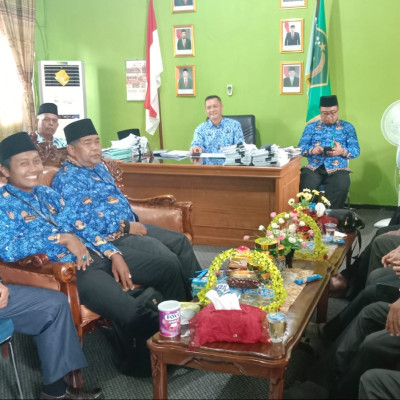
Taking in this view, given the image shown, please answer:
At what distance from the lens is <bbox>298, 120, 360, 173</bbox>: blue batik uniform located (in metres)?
4.55

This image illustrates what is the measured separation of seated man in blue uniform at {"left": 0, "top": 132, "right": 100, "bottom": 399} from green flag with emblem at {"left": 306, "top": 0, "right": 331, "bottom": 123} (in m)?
3.51

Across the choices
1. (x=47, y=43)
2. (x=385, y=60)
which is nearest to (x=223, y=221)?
(x=385, y=60)

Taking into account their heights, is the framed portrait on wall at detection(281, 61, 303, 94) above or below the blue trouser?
above

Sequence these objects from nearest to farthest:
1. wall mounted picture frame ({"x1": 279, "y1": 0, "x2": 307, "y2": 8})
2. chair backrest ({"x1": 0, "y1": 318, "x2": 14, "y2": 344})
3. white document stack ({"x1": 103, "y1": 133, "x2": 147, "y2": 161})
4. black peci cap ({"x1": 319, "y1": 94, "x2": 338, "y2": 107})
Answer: chair backrest ({"x1": 0, "y1": 318, "x2": 14, "y2": 344}), white document stack ({"x1": 103, "y1": 133, "x2": 147, "y2": 161}), black peci cap ({"x1": 319, "y1": 94, "x2": 338, "y2": 107}), wall mounted picture frame ({"x1": 279, "y1": 0, "x2": 307, "y2": 8})

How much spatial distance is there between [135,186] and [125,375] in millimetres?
2221

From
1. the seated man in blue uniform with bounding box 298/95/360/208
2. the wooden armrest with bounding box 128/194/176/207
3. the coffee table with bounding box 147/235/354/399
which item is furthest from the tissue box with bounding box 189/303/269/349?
the seated man in blue uniform with bounding box 298/95/360/208

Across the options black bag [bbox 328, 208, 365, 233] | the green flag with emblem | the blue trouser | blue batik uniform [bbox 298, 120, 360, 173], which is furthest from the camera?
the green flag with emblem

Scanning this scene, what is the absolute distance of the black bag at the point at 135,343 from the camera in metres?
2.29

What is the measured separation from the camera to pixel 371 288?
2223 mm

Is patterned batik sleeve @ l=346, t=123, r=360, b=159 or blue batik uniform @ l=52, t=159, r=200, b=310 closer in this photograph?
blue batik uniform @ l=52, t=159, r=200, b=310

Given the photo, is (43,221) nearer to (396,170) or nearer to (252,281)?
(252,281)

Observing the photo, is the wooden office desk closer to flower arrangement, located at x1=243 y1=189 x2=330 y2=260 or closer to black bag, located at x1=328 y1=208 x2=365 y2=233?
black bag, located at x1=328 y1=208 x2=365 y2=233

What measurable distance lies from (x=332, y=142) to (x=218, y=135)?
1.05 meters

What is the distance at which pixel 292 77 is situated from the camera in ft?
18.0
